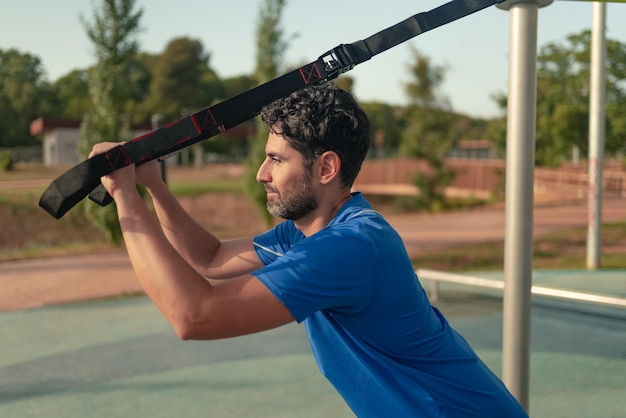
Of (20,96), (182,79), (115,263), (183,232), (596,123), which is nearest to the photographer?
(183,232)

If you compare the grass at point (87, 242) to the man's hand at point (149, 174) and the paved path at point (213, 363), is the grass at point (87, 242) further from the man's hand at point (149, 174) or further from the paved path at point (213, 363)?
the man's hand at point (149, 174)

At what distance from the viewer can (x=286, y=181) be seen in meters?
1.57

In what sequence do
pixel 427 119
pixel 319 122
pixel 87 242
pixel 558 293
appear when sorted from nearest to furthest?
1. pixel 319 122
2. pixel 558 293
3. pixel 87 242
4. pixel 427 119

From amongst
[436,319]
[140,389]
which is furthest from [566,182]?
[436,319]

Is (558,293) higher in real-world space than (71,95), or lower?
lower

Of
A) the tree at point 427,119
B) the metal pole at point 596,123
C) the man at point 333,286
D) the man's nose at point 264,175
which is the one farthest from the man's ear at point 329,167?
the tree at point 427,119

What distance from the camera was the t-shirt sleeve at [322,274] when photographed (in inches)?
53.1

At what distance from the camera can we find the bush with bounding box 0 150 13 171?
15.0 meters

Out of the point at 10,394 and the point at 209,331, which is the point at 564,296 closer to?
the point at 10,394

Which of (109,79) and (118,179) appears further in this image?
(109,79)

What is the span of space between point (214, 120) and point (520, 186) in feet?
6.03

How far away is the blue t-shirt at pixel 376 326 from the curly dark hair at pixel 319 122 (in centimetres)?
15

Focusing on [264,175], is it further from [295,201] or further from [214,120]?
[214,120]

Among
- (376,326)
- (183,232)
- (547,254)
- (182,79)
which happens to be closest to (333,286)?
(376,326)
